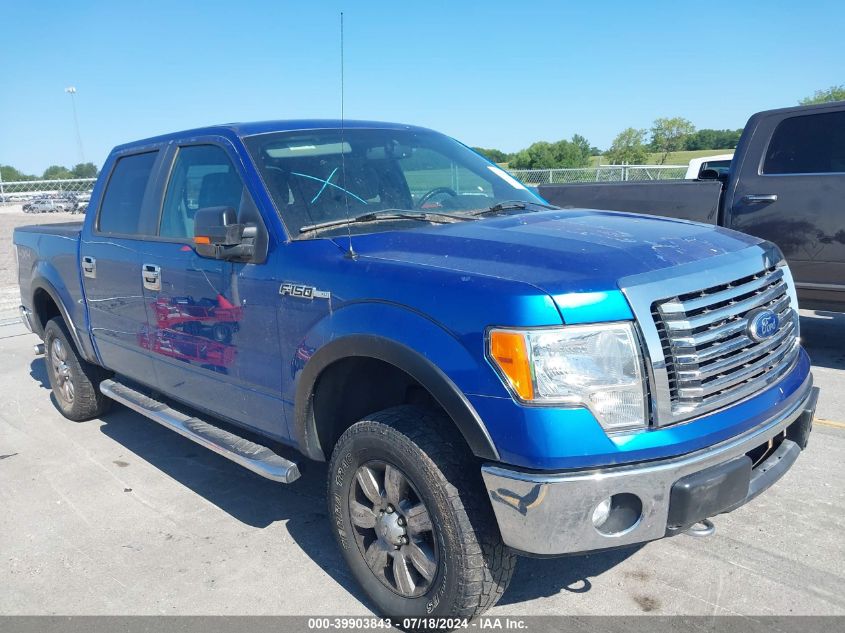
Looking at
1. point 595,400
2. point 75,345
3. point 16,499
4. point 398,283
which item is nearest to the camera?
point 595,400

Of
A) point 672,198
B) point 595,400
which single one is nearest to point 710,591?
point 595,400

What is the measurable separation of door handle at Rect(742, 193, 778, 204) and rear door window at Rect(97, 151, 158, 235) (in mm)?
4717

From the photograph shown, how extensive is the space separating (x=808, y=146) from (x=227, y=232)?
5065 millimetres

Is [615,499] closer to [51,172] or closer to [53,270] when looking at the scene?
[53,270]

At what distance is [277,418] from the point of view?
3.34 meters

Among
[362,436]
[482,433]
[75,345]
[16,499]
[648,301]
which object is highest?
[648,301]

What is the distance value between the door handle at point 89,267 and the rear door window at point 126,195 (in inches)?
8.3

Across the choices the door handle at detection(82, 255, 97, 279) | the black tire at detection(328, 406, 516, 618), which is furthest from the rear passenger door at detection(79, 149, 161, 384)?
the black tire at detection(328, 406, 516, 618)

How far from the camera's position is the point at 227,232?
3277 millimetres

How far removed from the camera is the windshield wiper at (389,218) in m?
3.28

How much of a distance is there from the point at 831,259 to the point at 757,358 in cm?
370

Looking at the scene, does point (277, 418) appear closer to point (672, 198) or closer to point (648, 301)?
point (648, 301)

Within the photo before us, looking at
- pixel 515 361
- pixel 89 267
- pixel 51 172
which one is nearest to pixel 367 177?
pixel 515 361

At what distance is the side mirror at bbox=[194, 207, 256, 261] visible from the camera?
3275 millimetres
